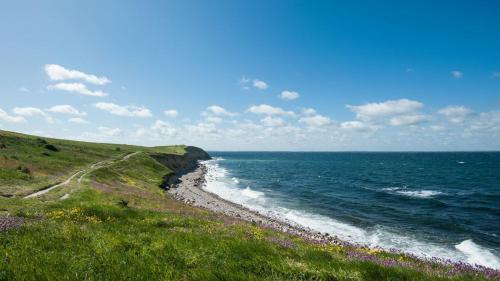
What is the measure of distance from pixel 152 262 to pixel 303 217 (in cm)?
4062

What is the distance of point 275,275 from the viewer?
7957 millimetres

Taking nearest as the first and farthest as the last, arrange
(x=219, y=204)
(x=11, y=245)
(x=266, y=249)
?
(x=11, y=245) → (x=266, y=249) → (x=219, y=204)

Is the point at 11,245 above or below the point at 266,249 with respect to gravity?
above

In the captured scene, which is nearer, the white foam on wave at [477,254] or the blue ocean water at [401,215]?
the white foam on wave at [477,254]

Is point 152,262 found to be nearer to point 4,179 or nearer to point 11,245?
point 11,245

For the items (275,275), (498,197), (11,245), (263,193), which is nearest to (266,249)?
(275,275)

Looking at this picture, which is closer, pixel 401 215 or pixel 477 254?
pixel 477 254

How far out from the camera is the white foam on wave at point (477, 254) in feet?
86.7

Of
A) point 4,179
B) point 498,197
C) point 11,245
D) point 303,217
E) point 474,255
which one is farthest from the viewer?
point 498,197

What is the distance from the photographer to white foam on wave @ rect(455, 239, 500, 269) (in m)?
26.4

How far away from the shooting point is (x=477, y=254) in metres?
28.8

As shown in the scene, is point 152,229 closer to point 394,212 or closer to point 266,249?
point 266,249

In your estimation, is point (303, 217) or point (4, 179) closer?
point (4, 179)

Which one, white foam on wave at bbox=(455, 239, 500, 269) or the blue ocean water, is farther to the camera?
the blue ocean water
